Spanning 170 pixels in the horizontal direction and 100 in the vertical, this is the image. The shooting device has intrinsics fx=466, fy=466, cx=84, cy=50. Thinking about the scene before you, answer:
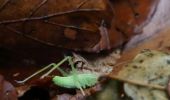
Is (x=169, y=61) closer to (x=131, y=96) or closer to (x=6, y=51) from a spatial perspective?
(x=131, y=96)

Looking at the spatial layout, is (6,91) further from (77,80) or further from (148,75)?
(148,75)

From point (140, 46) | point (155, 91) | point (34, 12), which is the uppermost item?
point (34, 12)

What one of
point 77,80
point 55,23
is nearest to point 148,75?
point 77,80

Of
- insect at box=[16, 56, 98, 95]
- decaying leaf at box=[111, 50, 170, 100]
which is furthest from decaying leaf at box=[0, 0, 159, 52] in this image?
decaying leaf at box=[111, 50, 170, 100]

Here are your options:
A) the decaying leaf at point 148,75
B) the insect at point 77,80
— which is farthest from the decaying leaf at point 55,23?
the decaying leaf at point 148,75

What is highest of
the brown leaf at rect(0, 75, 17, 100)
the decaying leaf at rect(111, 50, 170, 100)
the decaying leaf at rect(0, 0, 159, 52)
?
the decaying leaf at rect(0, 0, 159, 52)

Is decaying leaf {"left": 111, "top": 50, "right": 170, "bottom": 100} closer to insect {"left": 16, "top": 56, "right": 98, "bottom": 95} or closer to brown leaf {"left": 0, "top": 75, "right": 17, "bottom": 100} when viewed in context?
insect {"left": 16, "top": 56, "right": 98, "bottom": 95}

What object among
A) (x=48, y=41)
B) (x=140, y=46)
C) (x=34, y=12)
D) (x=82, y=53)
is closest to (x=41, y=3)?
(x=34, y=12)

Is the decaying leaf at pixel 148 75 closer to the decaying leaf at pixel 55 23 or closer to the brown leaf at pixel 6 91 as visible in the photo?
the decaying leaf at pixel 55 23

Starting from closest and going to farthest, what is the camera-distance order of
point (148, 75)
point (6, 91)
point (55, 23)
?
1. point (148, 75)
2. point (6, 91)
3. point (55, 23)
